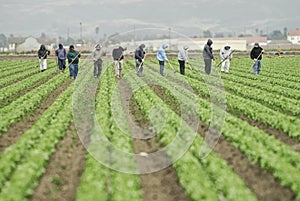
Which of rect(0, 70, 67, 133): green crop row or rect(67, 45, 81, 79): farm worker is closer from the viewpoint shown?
rect(0, 70, 67, 133): green crop row

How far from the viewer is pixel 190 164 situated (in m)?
8.26

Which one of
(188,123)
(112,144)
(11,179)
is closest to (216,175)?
(112,144)

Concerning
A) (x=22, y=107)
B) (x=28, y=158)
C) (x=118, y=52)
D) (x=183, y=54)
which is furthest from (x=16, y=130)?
(x=118, y=52)

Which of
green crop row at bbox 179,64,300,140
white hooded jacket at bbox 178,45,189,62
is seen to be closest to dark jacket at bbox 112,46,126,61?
white hooded jacket at bbox 178,45,189,62

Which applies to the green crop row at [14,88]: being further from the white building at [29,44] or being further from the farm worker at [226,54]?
the white building at [29,44]

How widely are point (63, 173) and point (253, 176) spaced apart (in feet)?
12.2

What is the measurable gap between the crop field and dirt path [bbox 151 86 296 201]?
0.7 inches

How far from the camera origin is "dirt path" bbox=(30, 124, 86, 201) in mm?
7430

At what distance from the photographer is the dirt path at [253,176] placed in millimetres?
7051

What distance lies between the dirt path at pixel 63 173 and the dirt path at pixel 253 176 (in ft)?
10.2

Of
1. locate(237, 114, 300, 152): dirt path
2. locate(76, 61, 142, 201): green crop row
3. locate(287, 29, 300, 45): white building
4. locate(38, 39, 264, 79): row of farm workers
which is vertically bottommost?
locate(76, 61, 142, 201): green crop row

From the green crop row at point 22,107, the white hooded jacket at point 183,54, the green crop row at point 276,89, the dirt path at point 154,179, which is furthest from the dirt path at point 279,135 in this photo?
the white hooded jacket at point 183,54

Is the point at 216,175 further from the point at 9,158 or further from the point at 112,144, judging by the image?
the point at 9,158

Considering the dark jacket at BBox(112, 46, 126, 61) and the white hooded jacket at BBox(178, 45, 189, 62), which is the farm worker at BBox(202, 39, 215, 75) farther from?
the dark jacket at BBox(112, 46, 126, 61)
